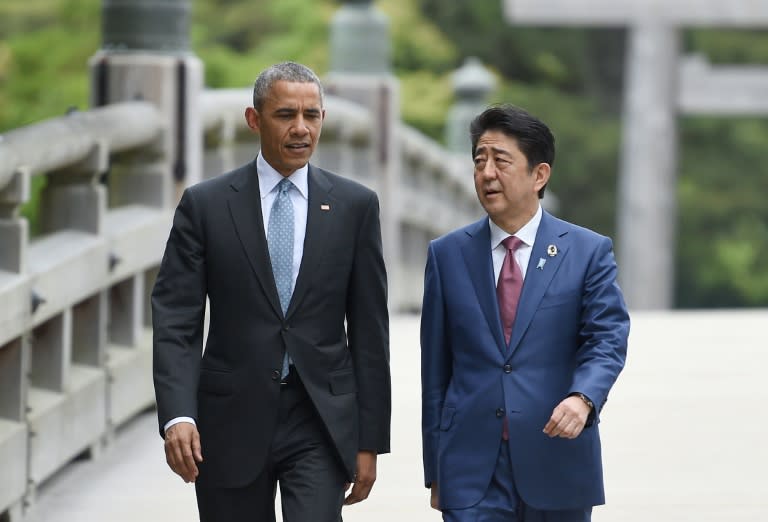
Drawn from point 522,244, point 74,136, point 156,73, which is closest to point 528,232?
point 522,244

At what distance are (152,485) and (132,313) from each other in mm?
1150

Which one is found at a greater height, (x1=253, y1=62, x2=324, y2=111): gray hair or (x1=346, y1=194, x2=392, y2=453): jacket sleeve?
(x1=253, y1=62, x2=324, y2=111): gray hair

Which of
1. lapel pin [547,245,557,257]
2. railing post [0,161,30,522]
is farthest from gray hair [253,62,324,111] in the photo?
railing post [0,161,30,522]

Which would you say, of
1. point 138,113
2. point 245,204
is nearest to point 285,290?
point 245,204

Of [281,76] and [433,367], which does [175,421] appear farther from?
[281,76]

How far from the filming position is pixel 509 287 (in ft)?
13.8

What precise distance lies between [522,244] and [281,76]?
70 cm

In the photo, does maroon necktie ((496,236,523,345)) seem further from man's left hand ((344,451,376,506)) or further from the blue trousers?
man's left hand ((344,451,376,506))

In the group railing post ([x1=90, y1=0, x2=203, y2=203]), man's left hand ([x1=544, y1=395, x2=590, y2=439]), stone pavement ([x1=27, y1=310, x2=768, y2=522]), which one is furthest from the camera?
railing post ([x1=90, y1=0, x2=203, y2=203])

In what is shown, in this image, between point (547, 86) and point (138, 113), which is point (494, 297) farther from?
point (547, 86)

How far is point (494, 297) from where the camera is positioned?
417 cm

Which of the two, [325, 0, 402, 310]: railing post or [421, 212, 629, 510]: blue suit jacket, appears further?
[325, 0, 402, 310]: railing post

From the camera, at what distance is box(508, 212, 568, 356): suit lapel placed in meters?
4.13

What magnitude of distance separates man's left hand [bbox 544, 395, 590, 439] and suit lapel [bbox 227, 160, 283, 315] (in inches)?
27.2
